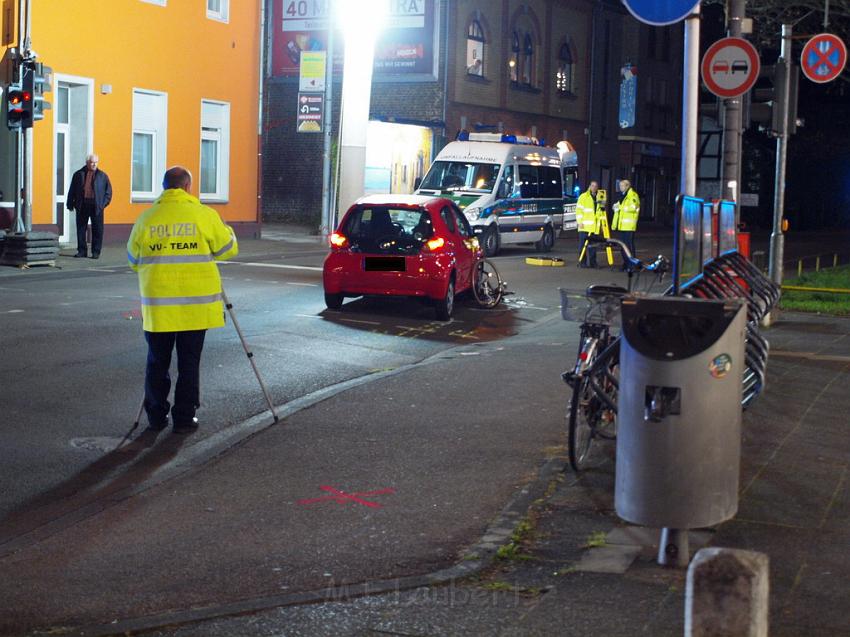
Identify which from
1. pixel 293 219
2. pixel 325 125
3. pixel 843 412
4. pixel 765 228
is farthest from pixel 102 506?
pixel 765 228

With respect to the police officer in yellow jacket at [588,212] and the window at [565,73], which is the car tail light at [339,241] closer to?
the police officer in yellow jacket at [588,212]

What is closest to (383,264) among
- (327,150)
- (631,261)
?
→ (631,261)

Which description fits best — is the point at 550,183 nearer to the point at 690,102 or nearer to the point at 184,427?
the point at 690,102

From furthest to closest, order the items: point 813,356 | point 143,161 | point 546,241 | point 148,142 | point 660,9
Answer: point 546,241, point 148,142, point 143,161, point 813,356, point 660,9

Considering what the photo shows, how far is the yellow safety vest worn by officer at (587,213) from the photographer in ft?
91.6

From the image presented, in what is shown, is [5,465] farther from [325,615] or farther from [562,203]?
[562,203]

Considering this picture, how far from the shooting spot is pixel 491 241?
29.7m

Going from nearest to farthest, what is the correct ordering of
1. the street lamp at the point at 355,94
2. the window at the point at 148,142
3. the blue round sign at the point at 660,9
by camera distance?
1. the blue round sign at the point at 660,9
2. the street lamp at the point at 355,94
3. the window at the point at 148,142

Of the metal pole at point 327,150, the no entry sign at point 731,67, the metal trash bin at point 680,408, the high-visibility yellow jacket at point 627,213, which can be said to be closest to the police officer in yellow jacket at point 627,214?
the high-visibility yellow jacket at point 627,213

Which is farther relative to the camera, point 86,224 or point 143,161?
point 143,161

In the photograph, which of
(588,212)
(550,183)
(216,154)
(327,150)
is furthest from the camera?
(216,154)

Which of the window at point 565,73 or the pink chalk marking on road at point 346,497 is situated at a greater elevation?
the window at point 565,73

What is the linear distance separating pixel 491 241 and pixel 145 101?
8225 millimetres

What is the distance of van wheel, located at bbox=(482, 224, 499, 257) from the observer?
29438 millimetres
